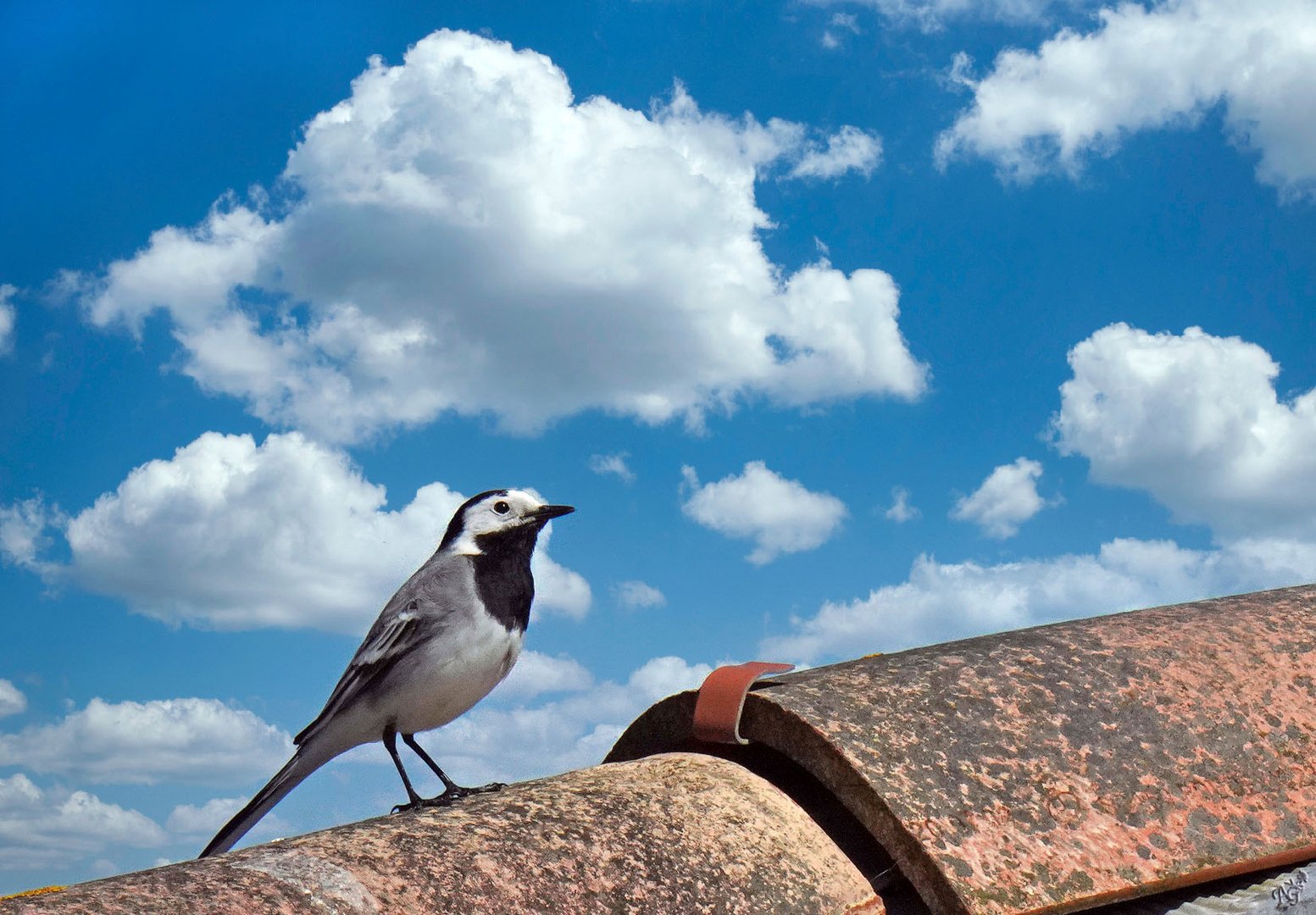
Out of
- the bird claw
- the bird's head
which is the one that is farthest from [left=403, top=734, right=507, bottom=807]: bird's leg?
the bird's head

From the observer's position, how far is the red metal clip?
3502 millimetres

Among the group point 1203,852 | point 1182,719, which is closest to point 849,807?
point 1203,852

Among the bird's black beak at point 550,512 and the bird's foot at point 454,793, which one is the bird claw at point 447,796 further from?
the bird's black beak at point 550,512

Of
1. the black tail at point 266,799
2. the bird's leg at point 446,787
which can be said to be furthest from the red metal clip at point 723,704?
the black tail at point 266,799

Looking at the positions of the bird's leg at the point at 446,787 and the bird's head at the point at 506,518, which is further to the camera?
the bird's head at the point at 506,518

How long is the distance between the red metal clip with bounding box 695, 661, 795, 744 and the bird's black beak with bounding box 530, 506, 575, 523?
126cm

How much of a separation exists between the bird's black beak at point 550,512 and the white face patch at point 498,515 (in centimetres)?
1

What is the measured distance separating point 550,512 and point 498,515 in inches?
8.7

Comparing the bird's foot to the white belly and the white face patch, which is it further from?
the white face patch

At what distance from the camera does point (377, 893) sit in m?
2.35

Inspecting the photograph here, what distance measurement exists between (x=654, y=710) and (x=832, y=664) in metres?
0.67

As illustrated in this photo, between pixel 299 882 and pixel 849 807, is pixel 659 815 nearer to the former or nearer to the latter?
pixel 849 807

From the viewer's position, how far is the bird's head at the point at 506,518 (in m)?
4.74

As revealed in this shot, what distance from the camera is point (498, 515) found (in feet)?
15.7
